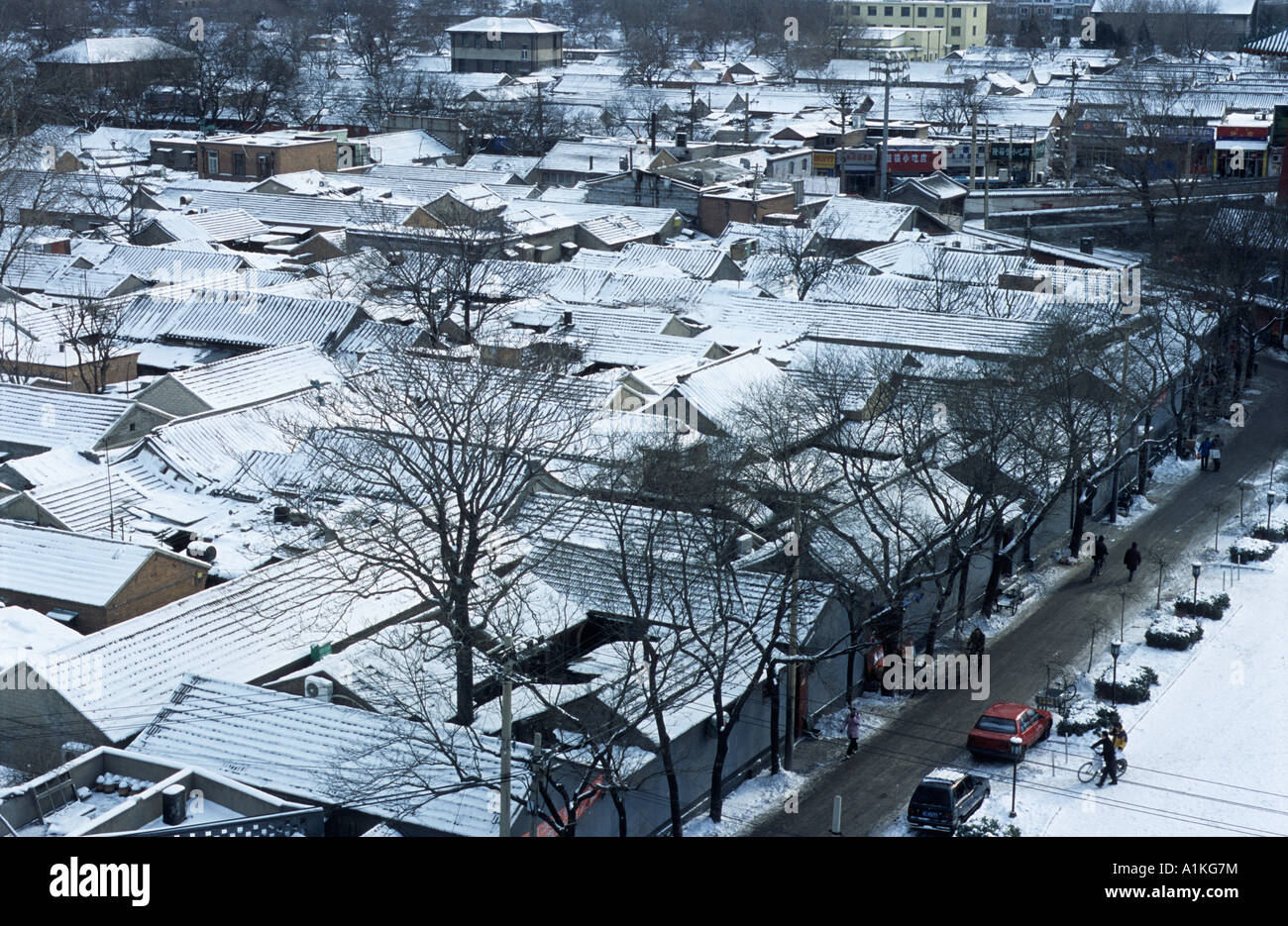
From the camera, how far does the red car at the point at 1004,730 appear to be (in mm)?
15594

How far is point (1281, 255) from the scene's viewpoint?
33.4 metres

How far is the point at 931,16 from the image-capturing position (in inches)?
4466

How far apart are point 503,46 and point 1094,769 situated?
81.8 metres

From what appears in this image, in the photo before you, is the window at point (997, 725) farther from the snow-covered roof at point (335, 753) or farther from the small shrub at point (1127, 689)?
the snow-covered roof at point (335, 753)

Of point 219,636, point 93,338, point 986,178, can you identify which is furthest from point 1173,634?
point 986,178

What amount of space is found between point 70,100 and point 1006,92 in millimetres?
47693

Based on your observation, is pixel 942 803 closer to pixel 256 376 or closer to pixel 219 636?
pixel 219 636

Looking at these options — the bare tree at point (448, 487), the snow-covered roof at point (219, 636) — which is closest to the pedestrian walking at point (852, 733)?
the bare tree at point (448, 487)

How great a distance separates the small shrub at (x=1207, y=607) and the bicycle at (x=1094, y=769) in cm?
500

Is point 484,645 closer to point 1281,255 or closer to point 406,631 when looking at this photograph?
point 406,631

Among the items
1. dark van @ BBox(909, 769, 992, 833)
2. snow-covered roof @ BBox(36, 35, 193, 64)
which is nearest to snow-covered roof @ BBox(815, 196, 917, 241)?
dark van @ BBox(909, 769, 992, 833)

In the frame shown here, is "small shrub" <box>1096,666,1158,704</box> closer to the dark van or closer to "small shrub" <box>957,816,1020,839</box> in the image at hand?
the dark van

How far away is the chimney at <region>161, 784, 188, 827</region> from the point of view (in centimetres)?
1172
